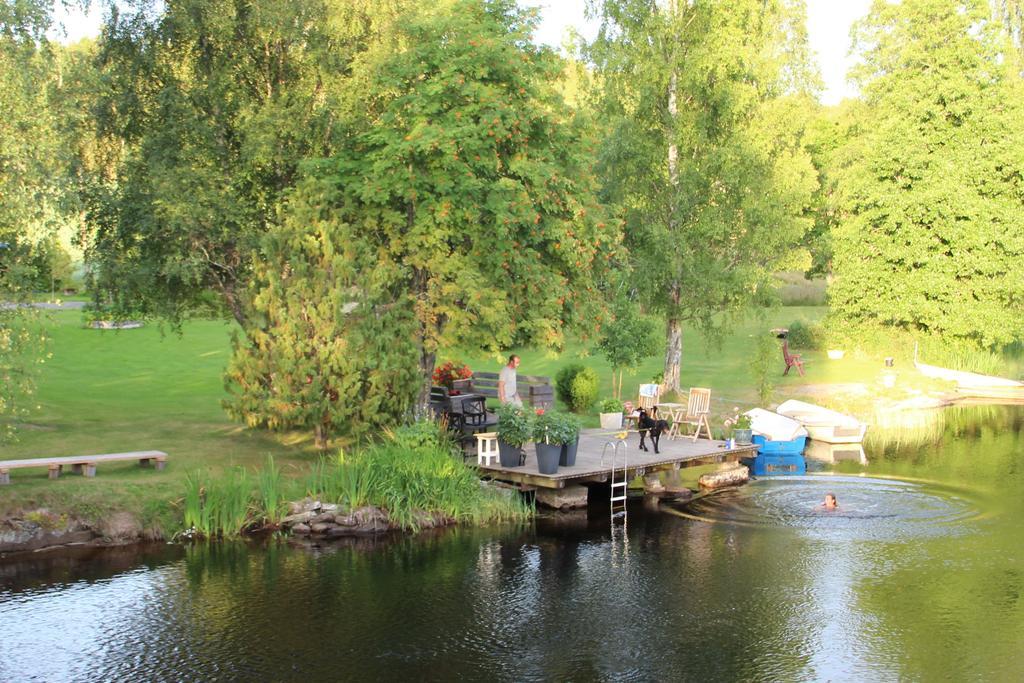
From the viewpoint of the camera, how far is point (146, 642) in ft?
46.8

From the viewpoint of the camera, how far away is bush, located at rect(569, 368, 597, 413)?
101 feet

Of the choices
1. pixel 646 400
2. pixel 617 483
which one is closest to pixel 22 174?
pixel 617 483

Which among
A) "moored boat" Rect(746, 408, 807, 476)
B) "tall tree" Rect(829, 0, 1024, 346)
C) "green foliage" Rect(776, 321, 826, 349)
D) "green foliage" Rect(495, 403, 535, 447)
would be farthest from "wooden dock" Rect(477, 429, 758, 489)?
"green foliage" Rect(776, 321, 826, 349)

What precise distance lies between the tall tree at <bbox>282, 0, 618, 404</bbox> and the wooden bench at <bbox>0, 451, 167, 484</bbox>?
5569 millimetres

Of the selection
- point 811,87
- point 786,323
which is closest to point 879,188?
point 811,87

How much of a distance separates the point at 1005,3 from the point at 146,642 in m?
52.3

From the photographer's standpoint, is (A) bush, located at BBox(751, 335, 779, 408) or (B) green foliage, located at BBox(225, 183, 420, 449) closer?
(B) green foliage, located at BBox(225, 183, 420, 449)

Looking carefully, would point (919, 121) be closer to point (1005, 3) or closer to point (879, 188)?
point (879, 188)

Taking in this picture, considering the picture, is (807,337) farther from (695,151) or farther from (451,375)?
(451,375)

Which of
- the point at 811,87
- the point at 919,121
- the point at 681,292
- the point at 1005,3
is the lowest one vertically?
the point at 681,292

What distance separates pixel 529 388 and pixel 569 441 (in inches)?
346

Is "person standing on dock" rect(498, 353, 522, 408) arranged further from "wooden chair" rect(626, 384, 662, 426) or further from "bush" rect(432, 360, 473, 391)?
"bush" rect(432, 360, 473, 391)

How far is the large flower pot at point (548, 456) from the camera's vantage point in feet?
69.8

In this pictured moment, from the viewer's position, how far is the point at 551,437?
21.4 metres
